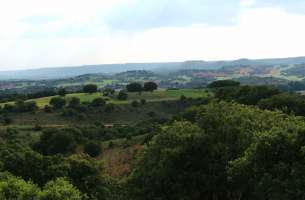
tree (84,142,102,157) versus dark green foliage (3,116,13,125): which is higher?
tree (84,142,102,157)

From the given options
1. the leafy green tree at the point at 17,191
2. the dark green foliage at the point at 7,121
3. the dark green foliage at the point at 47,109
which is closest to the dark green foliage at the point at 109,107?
the dark green foliage at the point at 47,109

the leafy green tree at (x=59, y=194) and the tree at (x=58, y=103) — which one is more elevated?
the leafy green tree at (x=59, y=194)

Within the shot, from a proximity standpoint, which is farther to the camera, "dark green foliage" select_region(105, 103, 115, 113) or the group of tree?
the group of tree

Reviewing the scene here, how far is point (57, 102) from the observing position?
119000 mm

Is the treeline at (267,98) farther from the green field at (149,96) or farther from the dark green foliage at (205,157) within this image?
the green field at (149,96)

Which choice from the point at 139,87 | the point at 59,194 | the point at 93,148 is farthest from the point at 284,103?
the point at 139,87

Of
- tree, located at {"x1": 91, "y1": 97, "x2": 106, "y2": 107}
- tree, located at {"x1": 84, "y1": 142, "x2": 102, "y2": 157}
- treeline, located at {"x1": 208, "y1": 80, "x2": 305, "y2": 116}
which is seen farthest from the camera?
tree, located at {"x1": 91, "y1": 97, "x2": 106, "y2": 107}

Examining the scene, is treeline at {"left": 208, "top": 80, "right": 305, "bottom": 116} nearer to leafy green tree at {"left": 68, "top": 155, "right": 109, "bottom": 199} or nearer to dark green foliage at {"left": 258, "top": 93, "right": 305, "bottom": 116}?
dark green foliage at {"left": 258, "top": 93, "right": 305, "bottom": 116}

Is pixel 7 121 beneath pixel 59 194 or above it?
beneath

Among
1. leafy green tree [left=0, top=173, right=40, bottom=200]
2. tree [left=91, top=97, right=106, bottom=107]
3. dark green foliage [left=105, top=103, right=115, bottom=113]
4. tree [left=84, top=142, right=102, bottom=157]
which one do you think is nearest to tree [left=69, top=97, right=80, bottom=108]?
tree [left=91, top=97, right=106, bottom=107]

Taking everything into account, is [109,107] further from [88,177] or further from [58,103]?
[88,177]

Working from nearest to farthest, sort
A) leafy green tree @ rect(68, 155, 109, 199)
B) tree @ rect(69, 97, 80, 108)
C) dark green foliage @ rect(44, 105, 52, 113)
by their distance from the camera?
leafy green tree @ rect(68, 155, 109, 199), dark green foliage @ rect(44, 105, 52, 113), tree @ rect(69, 97, 80, 108)

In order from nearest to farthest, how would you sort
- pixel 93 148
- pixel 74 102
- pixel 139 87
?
pixel 93 148, pixel 74 102, pixel 139 87

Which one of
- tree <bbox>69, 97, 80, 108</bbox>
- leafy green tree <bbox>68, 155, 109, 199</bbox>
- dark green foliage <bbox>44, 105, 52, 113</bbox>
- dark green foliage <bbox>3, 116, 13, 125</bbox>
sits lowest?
dark green foliage <bbox>3, 116, 13, 125</bbox>
